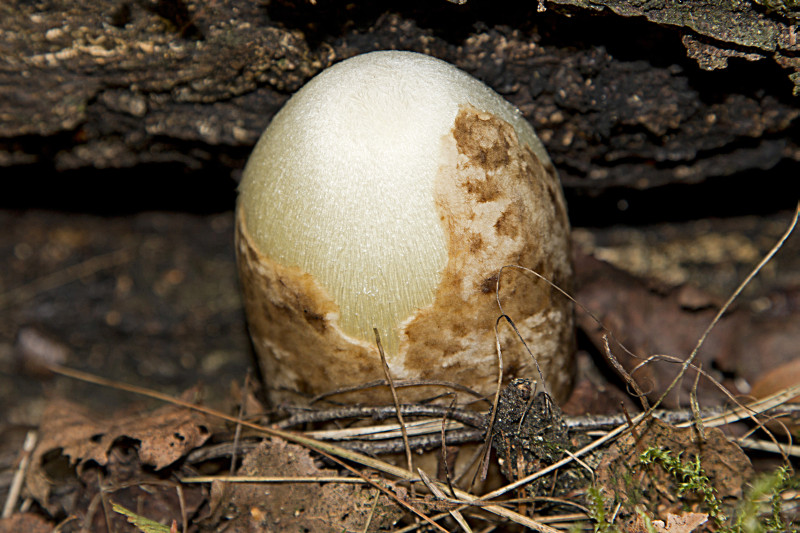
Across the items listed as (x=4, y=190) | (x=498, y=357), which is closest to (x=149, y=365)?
(x=4, y=190)

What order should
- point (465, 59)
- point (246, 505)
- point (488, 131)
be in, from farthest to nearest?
point (465, 59), point (246, 505), point (488, 131)

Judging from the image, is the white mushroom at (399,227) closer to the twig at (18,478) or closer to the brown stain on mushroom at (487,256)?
the brown stain on mushroom at (487,256)

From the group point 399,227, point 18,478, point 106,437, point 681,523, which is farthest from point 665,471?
point 18,478

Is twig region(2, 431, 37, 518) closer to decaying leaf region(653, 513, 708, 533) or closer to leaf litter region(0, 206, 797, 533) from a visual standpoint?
leaf litter region(0, 206, 797, 533)

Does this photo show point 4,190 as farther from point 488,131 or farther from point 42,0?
point 488,131

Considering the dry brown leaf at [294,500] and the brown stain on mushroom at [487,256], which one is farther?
the dry brown leaf at [294,500]

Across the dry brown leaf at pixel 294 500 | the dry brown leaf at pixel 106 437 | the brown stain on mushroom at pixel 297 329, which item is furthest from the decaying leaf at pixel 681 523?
the dry brown leaf at pixel 106 437

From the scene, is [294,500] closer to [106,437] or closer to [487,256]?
[106,437]

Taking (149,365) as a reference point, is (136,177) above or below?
above
